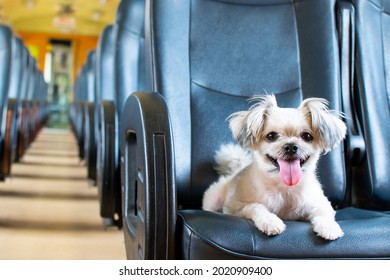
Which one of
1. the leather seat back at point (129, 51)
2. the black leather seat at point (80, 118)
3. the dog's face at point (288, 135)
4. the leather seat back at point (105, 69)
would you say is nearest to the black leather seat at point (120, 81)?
the leather seat back at point (129, 51)

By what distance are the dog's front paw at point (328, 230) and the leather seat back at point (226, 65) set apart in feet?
1.43

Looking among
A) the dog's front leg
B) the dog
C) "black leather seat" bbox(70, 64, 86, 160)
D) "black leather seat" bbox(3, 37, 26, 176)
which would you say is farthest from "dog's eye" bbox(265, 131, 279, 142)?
"black leather seat" bbox(70, 64, 86, 160)

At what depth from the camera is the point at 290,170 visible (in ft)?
4.19

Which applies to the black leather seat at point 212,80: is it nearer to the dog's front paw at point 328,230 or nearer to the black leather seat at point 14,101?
the dog's front paw at point 328,230

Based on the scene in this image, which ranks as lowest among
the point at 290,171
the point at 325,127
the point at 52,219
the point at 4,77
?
the point at 52,219

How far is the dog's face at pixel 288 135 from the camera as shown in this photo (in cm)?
127

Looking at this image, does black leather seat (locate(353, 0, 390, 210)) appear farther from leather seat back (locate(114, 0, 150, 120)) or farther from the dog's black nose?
leather seat back (locate(114, 0, 150, 120))

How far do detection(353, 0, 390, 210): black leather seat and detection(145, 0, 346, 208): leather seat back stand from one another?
112mm

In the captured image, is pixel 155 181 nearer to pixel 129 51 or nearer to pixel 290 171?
pixel 290 171

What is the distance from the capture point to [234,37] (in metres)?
1.63

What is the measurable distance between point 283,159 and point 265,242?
11.5 inches

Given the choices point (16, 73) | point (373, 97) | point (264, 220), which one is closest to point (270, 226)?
point (264, 220)

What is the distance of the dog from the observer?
128 centimetres
